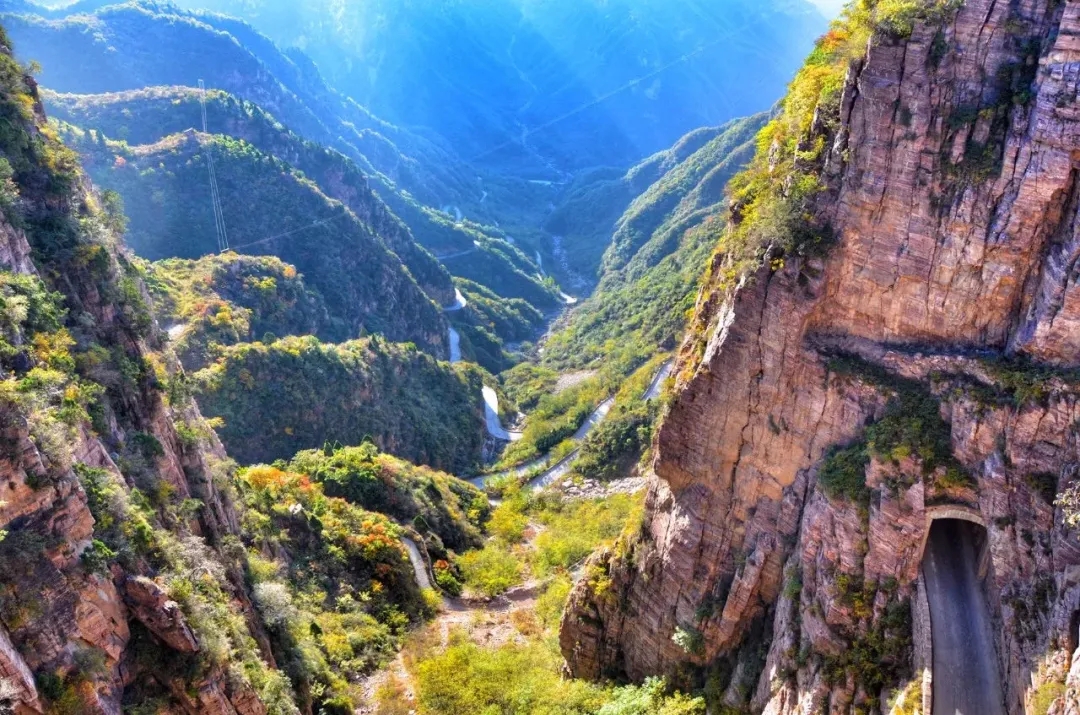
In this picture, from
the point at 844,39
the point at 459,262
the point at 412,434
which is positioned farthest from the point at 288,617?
the point at 459,262

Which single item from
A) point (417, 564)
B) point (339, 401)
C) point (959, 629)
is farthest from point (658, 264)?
point (959, 629)

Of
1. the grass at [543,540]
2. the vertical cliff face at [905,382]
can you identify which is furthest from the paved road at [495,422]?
the vertical cliff face at [905,382]

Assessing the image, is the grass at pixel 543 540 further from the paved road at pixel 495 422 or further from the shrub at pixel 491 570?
the paved road at pixel 495 422

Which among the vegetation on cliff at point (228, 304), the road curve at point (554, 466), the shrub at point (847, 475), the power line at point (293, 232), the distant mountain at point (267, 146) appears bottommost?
the shrub at point (847, 475)

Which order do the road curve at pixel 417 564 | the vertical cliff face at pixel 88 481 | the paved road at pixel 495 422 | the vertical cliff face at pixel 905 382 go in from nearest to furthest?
the vertical cliff face at pixel 905 382 → the vertical cliff face at pixel 88 481 → the road curve at pixel 417 564 → the paved road at pixel 495 422

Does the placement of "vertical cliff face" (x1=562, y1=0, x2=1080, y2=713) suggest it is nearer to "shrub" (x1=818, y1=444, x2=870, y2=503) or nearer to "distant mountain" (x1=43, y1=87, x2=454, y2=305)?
"shrub" (x1=818, y1=444, x2=870, y2=503)

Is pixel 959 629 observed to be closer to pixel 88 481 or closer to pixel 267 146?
pixel 88 481

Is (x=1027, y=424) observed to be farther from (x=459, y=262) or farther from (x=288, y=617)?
(x=459, y=262)
